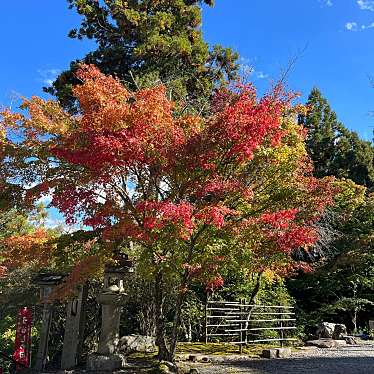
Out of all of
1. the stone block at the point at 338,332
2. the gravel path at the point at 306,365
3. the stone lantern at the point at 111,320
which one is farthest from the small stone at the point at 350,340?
the stone lantern at the point at 111,320

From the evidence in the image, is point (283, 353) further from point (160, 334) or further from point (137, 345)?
point (160, 334)

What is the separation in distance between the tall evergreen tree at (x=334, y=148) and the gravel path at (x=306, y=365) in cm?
1475

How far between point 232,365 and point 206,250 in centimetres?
289

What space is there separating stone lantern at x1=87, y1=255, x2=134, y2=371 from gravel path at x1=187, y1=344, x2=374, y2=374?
1.67 meters

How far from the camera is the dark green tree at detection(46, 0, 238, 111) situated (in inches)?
628

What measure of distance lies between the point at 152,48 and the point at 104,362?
1185 centimetres

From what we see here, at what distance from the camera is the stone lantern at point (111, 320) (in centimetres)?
782

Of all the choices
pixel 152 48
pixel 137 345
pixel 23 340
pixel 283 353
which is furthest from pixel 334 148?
pixel 23 340

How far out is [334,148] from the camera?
2605 cm

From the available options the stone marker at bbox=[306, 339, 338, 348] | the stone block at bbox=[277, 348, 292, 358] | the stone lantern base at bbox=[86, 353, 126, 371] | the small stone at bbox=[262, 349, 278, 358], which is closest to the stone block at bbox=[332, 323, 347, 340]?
the stone marker at bbox=[306, 339, 338, 348]

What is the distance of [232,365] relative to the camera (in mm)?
8656

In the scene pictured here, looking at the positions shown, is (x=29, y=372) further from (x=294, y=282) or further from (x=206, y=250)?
(x=294, y=282)

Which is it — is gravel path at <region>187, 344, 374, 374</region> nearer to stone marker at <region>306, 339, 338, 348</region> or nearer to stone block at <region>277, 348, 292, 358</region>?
stone block at <region>277, 348, 292, 358</region>

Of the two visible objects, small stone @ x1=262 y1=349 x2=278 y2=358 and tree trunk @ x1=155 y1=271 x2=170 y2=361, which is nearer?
tree trunk @ x1=155 y1=271 x2=170 y2=361
